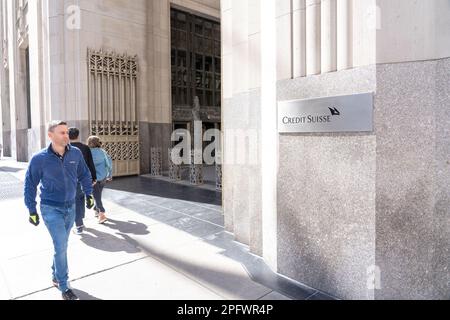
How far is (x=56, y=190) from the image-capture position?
3684 millimetres

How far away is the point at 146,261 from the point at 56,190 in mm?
1751

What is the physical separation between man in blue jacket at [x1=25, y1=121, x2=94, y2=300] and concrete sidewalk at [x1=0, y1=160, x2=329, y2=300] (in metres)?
0.39

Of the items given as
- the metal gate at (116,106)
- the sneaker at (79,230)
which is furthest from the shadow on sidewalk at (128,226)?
the metal gate at (116,106)

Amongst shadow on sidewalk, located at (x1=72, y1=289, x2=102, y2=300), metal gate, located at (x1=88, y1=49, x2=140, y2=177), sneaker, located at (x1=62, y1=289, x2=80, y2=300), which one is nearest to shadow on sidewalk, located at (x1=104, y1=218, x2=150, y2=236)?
shadow on sidewalk, located at (x1=72, y1=289, x2=102, y2=300)

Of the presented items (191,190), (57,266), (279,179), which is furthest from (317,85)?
(191,190)

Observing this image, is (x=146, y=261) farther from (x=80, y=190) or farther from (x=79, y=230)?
(x=80, y=190)

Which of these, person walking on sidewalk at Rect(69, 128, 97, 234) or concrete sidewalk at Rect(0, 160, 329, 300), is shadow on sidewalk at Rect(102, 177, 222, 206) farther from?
person walking on sidewalk at Rect(69, 128, 97, 234)

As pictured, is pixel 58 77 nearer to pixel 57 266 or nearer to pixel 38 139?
pixel 38 139

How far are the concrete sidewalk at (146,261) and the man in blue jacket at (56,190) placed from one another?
0.39 meters

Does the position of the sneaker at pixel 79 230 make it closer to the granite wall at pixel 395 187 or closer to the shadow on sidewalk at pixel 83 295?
the shadow on sidewalk at pixel 83 295

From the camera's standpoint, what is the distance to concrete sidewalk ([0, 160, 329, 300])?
12.8 ft

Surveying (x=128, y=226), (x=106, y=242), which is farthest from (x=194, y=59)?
(x=106, y=242)

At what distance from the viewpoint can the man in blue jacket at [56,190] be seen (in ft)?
12.0

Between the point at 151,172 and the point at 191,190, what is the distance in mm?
4906
